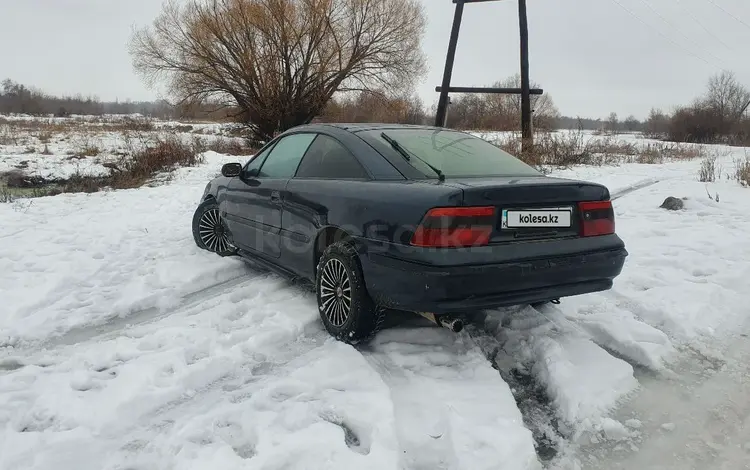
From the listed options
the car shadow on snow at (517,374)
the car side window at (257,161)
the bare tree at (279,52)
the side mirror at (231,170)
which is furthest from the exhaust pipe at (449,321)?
the bare tree at (279,52)

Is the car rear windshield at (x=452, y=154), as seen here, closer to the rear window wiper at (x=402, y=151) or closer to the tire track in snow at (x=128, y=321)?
the rear window wiper at (x=402, y=151)

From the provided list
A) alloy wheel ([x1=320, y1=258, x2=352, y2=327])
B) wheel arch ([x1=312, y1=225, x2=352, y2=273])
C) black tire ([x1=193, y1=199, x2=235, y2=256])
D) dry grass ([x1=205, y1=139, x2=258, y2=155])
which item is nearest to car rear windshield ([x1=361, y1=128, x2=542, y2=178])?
wheel arch ([x1=312, y1=225, x2=352, y2=273])

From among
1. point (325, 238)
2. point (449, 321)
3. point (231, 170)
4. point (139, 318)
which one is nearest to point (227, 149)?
point (231, 170)

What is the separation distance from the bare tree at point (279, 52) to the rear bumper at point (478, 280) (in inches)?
869

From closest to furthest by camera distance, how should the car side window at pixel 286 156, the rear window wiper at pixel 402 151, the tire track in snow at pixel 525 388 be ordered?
the tire track in snow at pixel 525 388 < the rear window wiper at pixel 402 151 < the car side window at pixel 286 156

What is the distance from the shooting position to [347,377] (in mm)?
2793

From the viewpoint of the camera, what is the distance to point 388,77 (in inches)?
1032

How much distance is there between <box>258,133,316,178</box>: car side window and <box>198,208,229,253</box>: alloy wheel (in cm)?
108

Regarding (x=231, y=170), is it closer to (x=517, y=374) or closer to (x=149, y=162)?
(x=517, y=374)

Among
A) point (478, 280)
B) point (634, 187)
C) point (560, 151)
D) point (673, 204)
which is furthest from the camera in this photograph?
point (560, 151)

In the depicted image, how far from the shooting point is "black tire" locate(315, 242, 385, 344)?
313 centimetres

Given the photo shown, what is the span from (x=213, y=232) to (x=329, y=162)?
2.28 m

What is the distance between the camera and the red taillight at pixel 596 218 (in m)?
3.11

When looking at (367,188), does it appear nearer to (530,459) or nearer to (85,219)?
(530,459)
